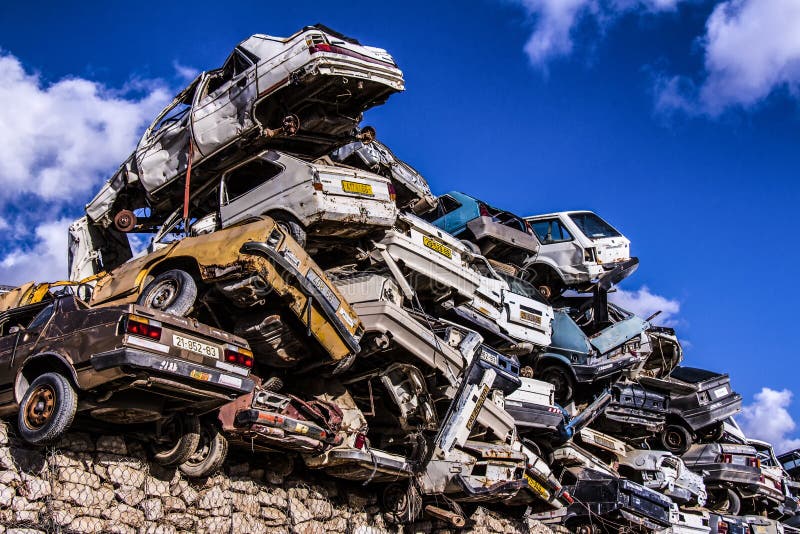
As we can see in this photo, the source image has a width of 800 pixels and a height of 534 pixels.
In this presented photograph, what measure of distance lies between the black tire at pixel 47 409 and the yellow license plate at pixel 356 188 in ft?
15.6

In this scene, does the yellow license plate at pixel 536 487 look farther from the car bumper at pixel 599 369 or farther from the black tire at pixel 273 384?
the black tire at pixel 273 384

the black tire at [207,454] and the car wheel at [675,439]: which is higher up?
the car wheel at [675,439]

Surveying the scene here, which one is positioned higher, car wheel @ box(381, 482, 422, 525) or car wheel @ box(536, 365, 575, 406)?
car wheel @ box(536, 365, 575, 406)

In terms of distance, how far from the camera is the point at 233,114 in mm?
12984

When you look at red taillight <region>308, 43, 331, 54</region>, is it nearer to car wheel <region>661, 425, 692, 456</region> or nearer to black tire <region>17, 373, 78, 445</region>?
black tire <region>17, 373, 78, 445</region>

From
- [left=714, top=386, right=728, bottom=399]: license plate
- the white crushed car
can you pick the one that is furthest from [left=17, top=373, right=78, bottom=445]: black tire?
[left=714, top=386, right=728, bottom=399]: license plate

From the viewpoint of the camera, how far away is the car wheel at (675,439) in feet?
63.5

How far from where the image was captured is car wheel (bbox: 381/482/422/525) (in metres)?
12.9

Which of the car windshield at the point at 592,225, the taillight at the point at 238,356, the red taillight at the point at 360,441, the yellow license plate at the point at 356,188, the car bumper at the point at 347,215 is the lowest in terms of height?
the taillight at the point at 238,356

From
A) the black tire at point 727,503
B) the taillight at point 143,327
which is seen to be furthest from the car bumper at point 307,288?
the black tire at point 727,503

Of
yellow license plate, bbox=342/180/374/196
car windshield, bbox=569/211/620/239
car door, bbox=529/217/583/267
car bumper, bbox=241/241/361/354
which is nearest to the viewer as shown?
car bumper, bbox=241/241/361/354

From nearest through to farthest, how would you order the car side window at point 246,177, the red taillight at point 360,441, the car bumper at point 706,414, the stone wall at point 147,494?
the stone wall at point 147,494 < the red taillight at point 360,441 < the car side window at point 246,177 < the car bumper at point 706,414

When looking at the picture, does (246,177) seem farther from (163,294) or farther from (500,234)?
(500,234)

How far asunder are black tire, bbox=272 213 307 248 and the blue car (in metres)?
6.83
